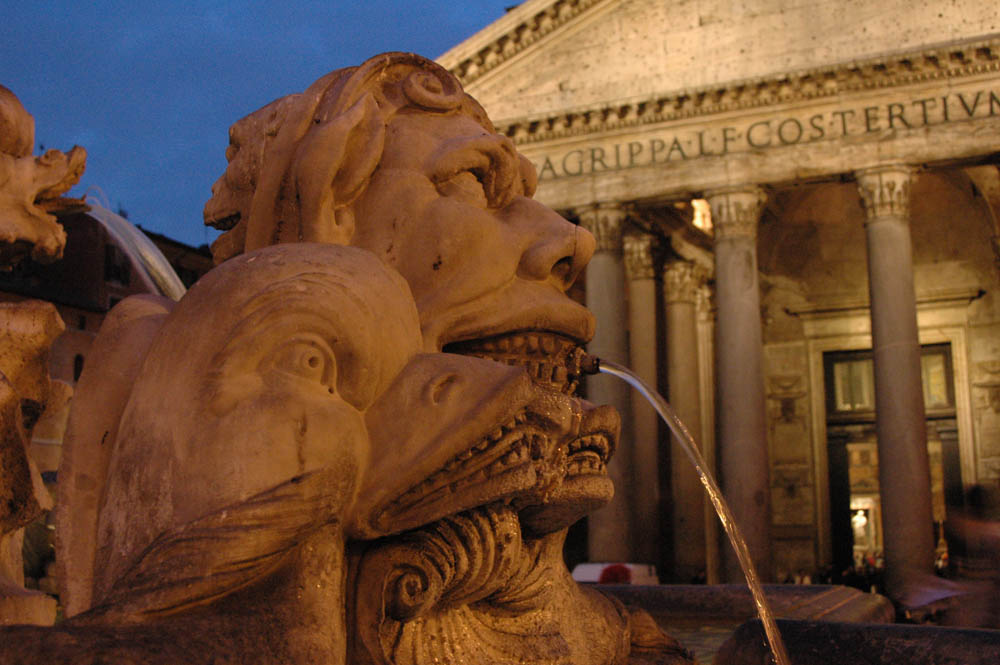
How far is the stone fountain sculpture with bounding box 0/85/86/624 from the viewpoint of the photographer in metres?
1.85

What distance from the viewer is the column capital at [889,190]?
15.5 meters

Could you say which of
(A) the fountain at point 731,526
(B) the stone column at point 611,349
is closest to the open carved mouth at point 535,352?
(A) the fountain at point 731,526

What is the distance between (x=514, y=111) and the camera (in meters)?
18.4

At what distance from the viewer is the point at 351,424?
146 centimetres

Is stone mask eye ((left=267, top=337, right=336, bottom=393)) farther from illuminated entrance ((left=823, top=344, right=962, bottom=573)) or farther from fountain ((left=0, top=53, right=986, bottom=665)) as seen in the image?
illuminated entrance ((left=823, top=344, right=962, bottom=573))

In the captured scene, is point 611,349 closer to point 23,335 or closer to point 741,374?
point 741,374

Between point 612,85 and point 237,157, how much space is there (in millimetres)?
16494

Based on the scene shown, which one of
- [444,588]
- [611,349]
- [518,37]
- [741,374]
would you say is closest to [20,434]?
[444,588]

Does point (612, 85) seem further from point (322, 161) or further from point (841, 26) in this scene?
point (322, 161)

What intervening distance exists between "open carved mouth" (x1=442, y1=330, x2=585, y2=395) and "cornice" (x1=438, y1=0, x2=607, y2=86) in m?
16.8

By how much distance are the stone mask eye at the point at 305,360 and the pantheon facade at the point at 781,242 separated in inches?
558

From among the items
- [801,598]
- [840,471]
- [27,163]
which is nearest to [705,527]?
[840,471]

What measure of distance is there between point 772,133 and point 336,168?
612 inches

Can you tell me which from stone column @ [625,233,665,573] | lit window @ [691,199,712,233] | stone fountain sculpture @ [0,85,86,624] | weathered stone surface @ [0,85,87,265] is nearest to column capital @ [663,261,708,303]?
lit window @ [691,199,712,233]
